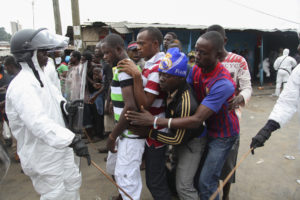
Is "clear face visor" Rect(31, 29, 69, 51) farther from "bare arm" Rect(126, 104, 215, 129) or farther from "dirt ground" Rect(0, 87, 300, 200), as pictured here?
"dirt ground" Rect(0, 87, 300, 200)

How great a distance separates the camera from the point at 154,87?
179 cm

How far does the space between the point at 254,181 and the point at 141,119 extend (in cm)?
222

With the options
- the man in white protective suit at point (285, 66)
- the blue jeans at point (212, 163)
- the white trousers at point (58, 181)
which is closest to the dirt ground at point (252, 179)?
the white trousers at point (58, 181)

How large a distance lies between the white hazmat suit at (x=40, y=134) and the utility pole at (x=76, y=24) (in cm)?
463

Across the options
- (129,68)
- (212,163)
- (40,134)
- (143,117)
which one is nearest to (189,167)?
(212,163)

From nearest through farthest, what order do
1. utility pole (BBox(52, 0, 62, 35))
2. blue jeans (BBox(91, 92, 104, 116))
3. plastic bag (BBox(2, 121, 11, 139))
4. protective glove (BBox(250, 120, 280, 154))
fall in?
protective glove (BBox(250, 120, 280, 154)) < plastic bag (BBox(2, 121, 11, 139)) < blue jeans (BBox(91, 92, 104, 116)) < utility pole (BBox(52, 0, 62, 35))

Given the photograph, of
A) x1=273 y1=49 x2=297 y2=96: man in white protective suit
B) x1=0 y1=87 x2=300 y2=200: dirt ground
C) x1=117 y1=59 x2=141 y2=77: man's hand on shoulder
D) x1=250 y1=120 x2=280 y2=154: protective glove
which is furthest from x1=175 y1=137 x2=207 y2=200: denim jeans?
x1=273 y1=49 x2=297 y2=96: man in white protective suit

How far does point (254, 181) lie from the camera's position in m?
2.96

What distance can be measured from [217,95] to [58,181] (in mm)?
1629

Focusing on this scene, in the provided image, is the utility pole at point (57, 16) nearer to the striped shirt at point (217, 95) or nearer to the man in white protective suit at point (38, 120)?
the man in white protective suit at point (38, 120)

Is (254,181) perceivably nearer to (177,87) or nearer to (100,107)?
(177,87)

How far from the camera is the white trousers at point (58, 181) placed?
1.88m

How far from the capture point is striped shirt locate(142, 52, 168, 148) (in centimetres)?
179

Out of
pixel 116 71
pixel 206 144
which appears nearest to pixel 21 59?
pixel 116 71
